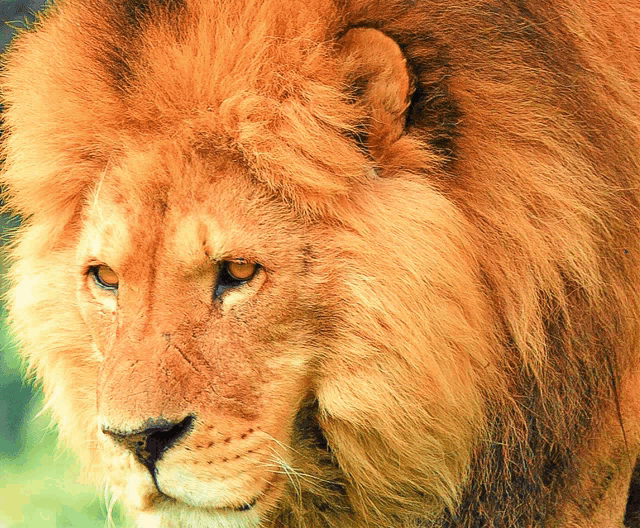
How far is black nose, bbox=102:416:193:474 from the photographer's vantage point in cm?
227

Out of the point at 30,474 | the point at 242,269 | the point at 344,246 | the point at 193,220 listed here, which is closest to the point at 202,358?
the point at 242,269

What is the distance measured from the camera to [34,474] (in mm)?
4973

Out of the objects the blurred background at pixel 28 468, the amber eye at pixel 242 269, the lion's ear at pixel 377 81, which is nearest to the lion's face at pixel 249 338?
the amber eye at pixel 242 269

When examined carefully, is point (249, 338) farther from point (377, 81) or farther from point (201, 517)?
point (377, 81)

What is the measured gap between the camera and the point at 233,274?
2.43m

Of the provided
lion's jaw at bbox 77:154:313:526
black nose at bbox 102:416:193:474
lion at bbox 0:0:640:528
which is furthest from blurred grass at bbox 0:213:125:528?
black nose at bbox 102:416:193:474

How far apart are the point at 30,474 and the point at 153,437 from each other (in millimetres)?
2958

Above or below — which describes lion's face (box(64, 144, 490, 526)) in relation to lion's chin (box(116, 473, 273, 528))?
above

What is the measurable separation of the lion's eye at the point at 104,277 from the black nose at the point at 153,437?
45 centimetres

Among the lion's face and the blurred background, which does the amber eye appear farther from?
the blurred background

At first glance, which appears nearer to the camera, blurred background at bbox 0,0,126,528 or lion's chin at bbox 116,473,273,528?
lion's chin at bbox 116,473,273,528

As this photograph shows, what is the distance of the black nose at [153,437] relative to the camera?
2.27 metres

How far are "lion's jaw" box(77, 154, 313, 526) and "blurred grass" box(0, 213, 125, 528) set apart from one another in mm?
2264

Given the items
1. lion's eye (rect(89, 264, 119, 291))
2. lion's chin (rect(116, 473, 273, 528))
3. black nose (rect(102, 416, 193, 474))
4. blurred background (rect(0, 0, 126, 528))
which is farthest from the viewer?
blurred background (rect(0, 0, 126, 528))
